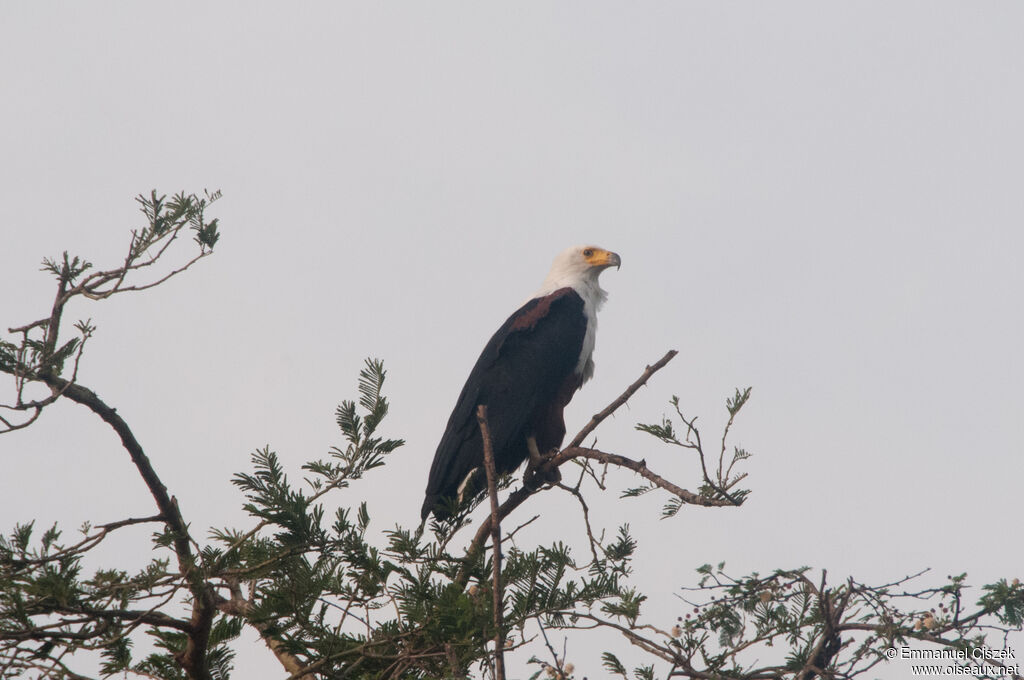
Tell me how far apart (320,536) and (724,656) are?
1.70 metres

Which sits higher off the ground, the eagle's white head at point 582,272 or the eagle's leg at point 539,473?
the eagle's white head at point 582,272

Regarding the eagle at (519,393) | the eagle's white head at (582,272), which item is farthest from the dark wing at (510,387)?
the eagle's white head at (582,272)

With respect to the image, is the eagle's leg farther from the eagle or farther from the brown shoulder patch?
the brown shoulder patch

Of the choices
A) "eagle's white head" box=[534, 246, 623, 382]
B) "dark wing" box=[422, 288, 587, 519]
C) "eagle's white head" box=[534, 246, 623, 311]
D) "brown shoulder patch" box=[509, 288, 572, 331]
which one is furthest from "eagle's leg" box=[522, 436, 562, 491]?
"eagle's white head" box=[534, 246, 623, 311]

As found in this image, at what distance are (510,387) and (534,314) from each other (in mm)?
581

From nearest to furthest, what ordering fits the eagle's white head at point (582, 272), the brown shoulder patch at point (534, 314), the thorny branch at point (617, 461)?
the thorny branch at point (617, 461), the brown shoulder patch at point (534, 314), the eagle's white head at point (582, 272)

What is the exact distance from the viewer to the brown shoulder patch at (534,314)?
5.95 metres

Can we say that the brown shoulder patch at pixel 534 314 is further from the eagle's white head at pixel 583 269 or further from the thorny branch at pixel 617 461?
the thorny branch at pixel 617 461

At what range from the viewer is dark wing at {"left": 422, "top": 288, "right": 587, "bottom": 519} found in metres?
5.36

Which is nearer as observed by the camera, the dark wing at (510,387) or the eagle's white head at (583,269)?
the dark wing at (510,387)


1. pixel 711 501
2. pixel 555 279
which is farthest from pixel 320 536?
pixel 555 279

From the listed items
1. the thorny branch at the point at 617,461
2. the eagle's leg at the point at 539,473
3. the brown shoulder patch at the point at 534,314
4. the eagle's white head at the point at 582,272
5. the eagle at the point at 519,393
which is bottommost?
the thorny branch at the point at 617,461

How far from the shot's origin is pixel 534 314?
Answer: 605 centimetres

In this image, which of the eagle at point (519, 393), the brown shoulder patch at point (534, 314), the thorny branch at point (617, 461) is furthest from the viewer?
the brown shoulder patch at point (534, 314)
